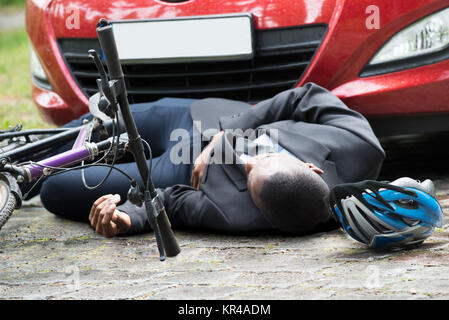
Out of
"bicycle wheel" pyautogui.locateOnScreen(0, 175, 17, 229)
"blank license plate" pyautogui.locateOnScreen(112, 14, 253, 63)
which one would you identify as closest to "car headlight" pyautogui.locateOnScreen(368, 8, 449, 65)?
"blank license plate" pyautogui.locateOnScreen(112, 14, 253, 63)

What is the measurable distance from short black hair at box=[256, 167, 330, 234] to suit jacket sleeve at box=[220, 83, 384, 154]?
0.43 meters

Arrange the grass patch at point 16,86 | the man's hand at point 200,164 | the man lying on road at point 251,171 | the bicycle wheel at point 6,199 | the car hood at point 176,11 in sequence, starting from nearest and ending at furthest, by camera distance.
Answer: the bicycle wheel at point 6,199 → the man lying on road at point 251,171 → the man's hand at point 200,164 → the car hood at point 176,11 → the grass patch at point 16,86

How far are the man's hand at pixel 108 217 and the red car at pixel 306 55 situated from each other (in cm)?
94

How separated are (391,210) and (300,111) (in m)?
0.80

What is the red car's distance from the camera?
3.52m

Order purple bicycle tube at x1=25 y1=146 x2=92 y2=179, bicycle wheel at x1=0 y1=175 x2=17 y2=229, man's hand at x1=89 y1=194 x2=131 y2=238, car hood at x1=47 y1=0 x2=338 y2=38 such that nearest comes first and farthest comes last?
bicycle wheel at x1=0 y1=175 x2=17 y2=229 < purple bicycle tube at x1=25 y1=146 x2=92 y2=179 < man's hand at x1=89 y1=194 x2=131 y2=238 < car hood at x1=47 y1=0 x2=338 y2=38

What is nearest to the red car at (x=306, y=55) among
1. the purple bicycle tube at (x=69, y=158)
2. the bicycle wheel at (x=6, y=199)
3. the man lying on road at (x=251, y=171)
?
the man lying on road at (x=251, y=171)

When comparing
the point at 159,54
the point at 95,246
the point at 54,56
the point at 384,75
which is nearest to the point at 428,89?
the point at 384,75

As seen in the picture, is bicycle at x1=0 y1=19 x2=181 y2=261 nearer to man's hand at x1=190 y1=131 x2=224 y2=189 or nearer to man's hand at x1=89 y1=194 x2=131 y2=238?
man's hand at x1=89 y1=194 x2=131 y2=238

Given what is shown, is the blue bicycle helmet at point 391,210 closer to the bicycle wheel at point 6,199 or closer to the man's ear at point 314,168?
the man's ear at point 314,168

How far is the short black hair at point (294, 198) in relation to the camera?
291 centimetres

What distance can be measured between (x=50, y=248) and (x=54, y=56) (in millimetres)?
1275

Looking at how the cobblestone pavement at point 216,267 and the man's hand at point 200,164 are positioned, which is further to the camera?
the man's hand at point 200,164

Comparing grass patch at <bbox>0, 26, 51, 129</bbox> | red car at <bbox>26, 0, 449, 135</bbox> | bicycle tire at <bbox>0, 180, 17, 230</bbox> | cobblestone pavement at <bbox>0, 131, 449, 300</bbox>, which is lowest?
grass patch at <bbox>0, 26, 51, 129</bbox>
